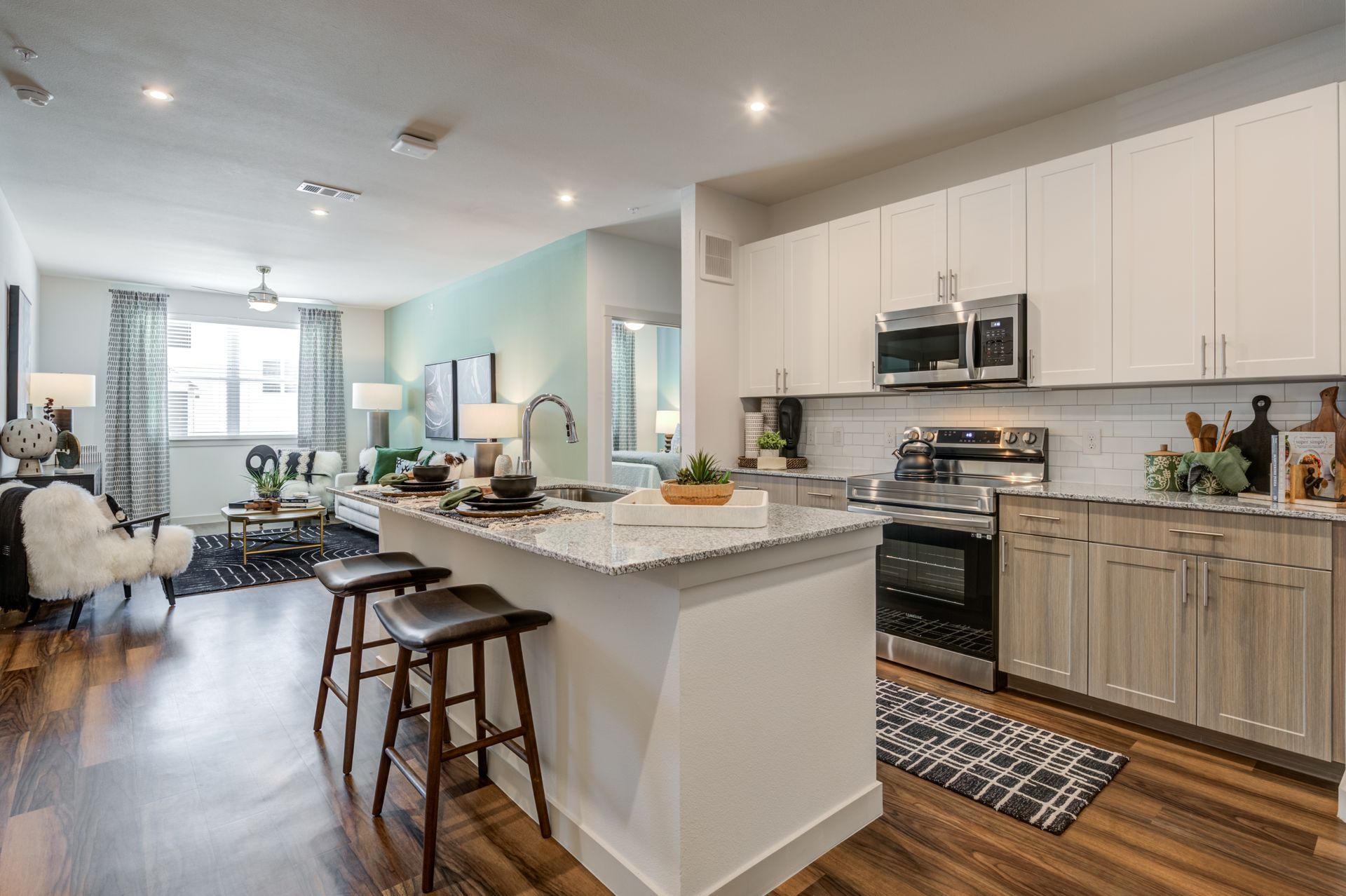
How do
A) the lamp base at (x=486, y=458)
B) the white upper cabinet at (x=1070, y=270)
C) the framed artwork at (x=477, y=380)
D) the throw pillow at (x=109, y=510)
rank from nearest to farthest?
1. the white upper cabinet at (x=1070, y=270)
2. the throw pillow at (x=109, y=510)
3. the lamp base at (x=486, y=458)
4. the framed artwork at (x=477, y=380)

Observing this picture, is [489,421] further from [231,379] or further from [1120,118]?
[1120,118]

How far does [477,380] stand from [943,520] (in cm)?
492

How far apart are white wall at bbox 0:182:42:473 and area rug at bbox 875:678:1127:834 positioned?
19.6 feet

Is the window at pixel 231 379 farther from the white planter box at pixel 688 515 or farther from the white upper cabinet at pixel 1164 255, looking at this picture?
the white upper cabinet at pixel 1164 255

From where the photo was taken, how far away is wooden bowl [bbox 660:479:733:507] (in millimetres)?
1832

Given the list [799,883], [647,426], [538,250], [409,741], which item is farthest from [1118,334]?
[647,426]

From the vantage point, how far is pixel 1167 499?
97.3 inches

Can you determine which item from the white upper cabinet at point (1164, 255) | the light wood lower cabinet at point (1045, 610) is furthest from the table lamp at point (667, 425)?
the white upper cabinet at point (1164, 255)

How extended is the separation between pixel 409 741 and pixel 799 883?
58.8 inches

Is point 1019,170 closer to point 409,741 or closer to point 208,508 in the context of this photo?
point 409,741

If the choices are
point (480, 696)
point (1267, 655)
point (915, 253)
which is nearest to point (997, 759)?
point (1267, 655)

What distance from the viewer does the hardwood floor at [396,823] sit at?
1715mm

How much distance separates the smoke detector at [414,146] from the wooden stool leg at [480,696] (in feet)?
8.56

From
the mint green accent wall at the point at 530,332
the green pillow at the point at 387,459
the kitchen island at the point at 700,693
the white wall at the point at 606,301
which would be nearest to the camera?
the kitchen island at the point at 700,693
